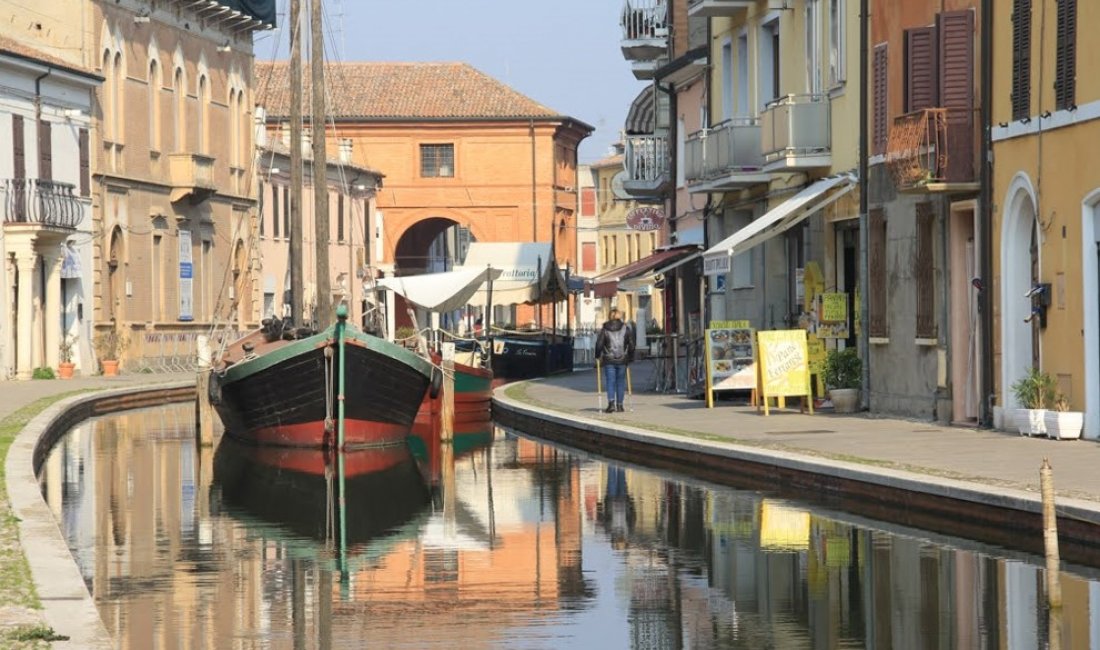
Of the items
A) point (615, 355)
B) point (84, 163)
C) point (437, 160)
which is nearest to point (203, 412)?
point (615, 355)

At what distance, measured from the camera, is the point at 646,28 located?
5500cm

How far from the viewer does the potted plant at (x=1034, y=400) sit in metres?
24.3

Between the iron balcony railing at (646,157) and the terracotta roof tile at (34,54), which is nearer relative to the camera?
the terracotta roof tile at (34,54)

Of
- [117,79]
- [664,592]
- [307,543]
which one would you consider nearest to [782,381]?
[307,543]

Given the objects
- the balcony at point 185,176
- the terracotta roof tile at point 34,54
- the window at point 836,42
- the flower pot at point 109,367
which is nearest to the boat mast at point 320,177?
the window at point 836,42

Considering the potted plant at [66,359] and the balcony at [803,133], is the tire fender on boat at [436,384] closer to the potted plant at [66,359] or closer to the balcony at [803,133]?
the balcony at [803,133]

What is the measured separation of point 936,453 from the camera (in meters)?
22.1

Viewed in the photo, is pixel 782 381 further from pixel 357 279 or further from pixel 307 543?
pixel 357 279

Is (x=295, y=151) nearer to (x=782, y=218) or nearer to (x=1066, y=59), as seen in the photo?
(x=782, y=218)

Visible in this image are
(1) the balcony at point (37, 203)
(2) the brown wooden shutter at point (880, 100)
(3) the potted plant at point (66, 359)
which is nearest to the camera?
(2) the brown wooden shutter at point (880, 100)

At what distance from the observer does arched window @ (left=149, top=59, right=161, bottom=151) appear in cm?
6247

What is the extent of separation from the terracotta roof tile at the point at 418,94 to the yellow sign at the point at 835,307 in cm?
6871

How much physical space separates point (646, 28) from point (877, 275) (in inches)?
998

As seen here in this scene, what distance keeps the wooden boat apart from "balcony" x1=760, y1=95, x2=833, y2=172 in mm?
6474
